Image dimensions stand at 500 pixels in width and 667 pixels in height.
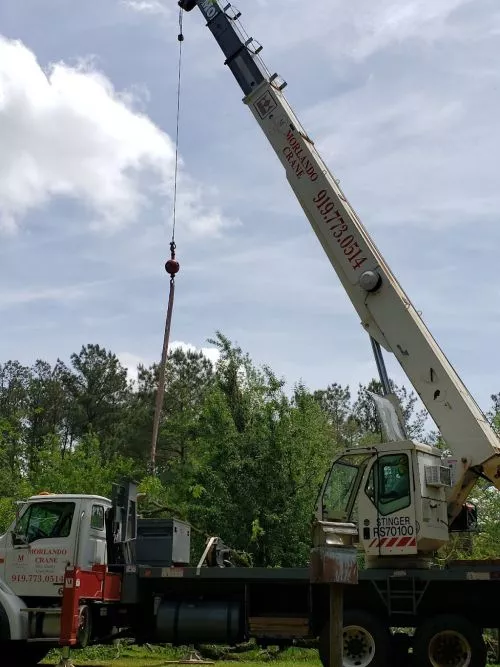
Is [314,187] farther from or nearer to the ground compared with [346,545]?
farther from the ground

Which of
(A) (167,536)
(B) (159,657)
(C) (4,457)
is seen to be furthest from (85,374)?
(A) (167,536)

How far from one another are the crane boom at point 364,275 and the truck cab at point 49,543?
5794mm

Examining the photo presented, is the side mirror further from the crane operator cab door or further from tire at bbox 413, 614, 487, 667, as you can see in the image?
tire at bbox 413, 614, 487, 667

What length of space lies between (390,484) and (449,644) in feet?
8.11

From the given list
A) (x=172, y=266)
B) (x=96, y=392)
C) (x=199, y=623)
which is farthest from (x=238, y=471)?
(x=96, y=392)

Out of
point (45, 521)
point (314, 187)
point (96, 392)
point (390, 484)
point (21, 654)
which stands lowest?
point (21, 654)

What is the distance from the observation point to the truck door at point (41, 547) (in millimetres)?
13586

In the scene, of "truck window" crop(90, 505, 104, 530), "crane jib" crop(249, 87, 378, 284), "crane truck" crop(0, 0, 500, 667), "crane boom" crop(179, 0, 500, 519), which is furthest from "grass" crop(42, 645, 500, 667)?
"crane jib" crop(249, 87, 378, 284)

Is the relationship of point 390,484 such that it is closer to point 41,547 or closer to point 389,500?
point 389,500

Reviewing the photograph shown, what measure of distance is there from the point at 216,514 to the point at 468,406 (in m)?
15.3

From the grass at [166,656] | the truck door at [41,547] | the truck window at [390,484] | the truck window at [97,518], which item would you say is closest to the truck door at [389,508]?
the truck window at [390,484]

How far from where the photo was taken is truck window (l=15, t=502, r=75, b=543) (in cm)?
1382

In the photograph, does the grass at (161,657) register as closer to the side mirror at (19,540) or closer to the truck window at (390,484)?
the side mirror at (19,540)

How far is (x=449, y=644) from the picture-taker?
40.3 feet
